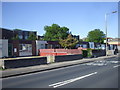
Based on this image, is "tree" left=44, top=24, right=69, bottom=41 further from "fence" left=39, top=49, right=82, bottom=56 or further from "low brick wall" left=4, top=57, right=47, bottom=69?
"low brick wall" left=4, top=57, right=47, bottom=69

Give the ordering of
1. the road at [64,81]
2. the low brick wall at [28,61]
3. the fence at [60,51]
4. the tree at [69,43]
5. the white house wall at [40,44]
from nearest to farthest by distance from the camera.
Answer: the road at [64,81]
the low brick wall at [28,61]
the fence at [60,51]
the white house wall at [40,44]
the tree at [69,43]

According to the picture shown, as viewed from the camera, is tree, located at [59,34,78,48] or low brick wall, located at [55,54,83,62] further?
tree, located at [59,34,78,48]

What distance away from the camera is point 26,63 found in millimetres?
18125

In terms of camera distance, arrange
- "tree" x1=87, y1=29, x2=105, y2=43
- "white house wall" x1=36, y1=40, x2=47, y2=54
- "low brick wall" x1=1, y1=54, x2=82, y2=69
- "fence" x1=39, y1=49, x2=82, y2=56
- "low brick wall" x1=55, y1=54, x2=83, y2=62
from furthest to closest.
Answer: "tree" x1=87, y1=29, x2=105, y2=43, "white house wall" x1=36, y1=40, x2=47, y2=54, "fence" x1=39, y1=49, x2=82, y2=56, "low brick wall" x1=55, y1=54, x2=83, y2=62, "low brick wall" x1=1, y1=54, x2=82, y2=69

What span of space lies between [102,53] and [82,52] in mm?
11037

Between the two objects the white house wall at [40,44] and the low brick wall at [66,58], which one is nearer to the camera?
the low brick wall at [66,58]

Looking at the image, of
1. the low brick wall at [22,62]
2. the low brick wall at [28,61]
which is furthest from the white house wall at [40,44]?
the low brick wall at [22,62]

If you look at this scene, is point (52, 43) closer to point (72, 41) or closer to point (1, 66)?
point (72, 41)

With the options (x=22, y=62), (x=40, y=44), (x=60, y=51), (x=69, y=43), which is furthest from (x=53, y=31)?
(x=22, y=62)

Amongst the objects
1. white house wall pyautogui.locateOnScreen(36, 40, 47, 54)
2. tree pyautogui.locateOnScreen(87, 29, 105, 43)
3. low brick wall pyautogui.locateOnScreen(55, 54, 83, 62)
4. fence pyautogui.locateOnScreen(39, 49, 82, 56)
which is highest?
tree pyautogui.locateOnScreen(87, 29, 105, 43)

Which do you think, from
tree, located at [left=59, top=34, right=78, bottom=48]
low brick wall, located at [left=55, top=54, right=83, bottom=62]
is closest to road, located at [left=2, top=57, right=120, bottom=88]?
low brick wall, located at [left=55, top=54, right=83, bottom=62]

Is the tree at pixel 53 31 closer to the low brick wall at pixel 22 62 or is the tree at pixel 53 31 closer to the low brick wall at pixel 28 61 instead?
the low brick wall at pixel 28 61

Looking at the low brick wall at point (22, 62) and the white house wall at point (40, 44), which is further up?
the white house wall at point (40, 44)

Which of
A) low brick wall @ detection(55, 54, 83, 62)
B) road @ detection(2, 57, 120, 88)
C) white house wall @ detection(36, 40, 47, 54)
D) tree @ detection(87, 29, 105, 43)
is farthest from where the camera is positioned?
tree @ detection(87, 29, 105, 43)
